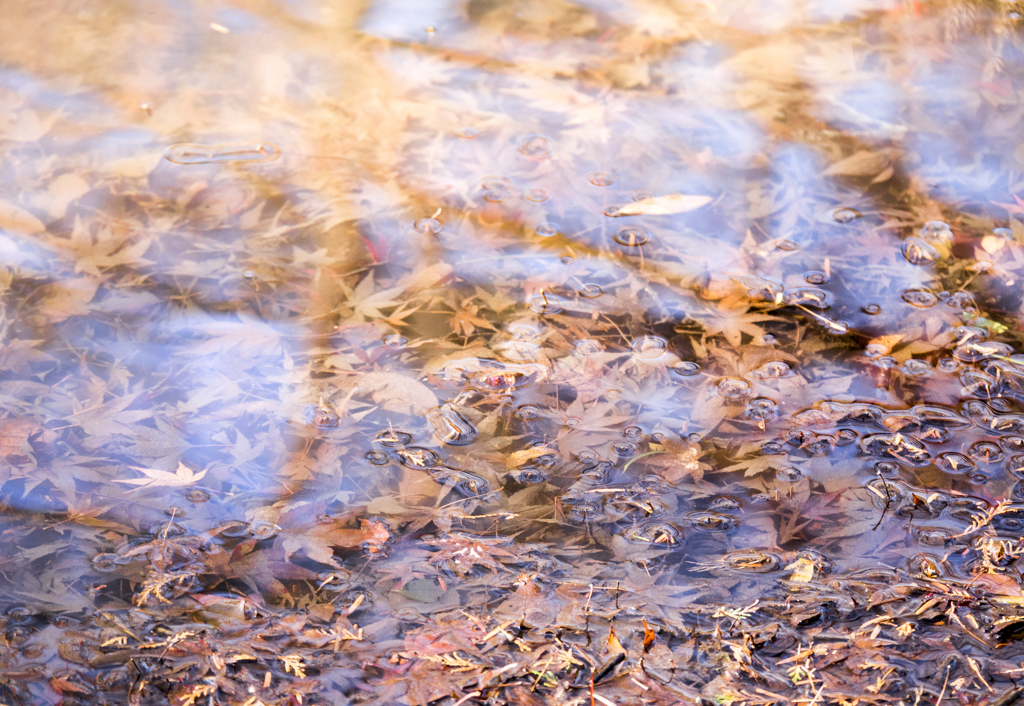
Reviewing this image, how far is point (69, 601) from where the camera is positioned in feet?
5.89

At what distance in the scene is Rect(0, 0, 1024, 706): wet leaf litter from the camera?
1709 millimetres

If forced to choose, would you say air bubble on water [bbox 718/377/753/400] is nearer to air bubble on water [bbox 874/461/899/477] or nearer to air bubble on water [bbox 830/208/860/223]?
air bubble on water [bbox 874/461/899/477]

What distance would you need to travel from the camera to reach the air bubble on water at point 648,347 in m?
2.45

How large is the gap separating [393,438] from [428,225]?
3.40 feet

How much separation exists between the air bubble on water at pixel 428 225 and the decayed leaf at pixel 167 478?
50.0 inches

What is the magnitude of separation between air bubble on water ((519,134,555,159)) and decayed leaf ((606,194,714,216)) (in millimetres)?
461

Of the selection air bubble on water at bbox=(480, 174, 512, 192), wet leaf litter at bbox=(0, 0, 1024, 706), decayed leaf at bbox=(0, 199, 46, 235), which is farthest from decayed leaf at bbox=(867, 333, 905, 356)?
decayed leaf at bbox=(0, 199, 46, 235)

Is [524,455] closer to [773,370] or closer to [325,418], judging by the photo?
[325,418]

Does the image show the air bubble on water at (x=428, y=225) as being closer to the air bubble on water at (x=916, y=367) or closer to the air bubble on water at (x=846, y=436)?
the air bubble on water at (x=846, y=436)

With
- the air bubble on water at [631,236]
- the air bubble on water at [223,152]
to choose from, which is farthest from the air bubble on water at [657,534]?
the air bubble on water at [223,152]

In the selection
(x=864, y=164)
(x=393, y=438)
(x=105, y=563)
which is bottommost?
(x=105, y=563)

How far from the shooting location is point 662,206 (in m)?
2.98

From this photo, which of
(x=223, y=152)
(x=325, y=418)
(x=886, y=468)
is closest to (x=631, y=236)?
(x=886, y=468)

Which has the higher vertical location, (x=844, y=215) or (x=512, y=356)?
(x=844, y=215)
